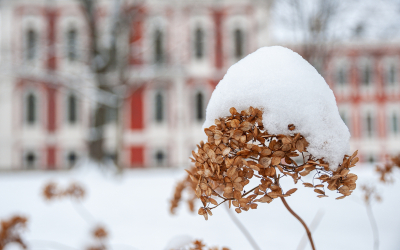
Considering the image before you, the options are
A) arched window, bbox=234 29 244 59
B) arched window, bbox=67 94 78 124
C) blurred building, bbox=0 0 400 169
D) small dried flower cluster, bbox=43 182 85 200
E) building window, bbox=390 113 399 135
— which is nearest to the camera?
small dried flower cluster, bbox=43 182 85 200

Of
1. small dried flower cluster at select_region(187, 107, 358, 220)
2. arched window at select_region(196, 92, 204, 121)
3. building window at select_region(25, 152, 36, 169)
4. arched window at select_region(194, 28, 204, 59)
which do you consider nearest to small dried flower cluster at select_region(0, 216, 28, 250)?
small dried flower cluster at select_region(187, 107, 358, 220)

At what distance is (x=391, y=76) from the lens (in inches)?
772

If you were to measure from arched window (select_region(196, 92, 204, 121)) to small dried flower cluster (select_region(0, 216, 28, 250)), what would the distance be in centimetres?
1407

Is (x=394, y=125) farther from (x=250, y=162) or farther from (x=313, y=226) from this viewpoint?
(x=250, y=162)

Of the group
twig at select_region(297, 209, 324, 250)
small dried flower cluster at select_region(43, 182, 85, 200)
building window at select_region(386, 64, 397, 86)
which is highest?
building window at select_region(386, 64, 397, 86)

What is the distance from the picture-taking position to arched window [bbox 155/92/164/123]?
52.4 ft

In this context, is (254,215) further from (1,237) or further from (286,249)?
(1,237)

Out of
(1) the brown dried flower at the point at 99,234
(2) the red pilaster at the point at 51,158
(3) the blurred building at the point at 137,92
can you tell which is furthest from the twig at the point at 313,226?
(2) the red pilaster at the point at 51,158

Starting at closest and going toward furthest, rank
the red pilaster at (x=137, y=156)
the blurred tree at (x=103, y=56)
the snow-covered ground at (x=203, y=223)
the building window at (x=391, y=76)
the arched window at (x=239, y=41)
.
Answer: the snow-covered ground at (x=203, y=223)
the blurred tree at (x=103, y=56)
the red pilaster at (x=137, y=156)
the arched window at (x=239, y=41)
the building window at (x=391, y=76)

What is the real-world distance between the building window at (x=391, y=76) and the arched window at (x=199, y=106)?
1310cm

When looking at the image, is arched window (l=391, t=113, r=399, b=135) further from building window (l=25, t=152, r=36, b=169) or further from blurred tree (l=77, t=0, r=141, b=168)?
building window (l=25, t=152, r=36, b=169)

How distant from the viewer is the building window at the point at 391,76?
1943 cm

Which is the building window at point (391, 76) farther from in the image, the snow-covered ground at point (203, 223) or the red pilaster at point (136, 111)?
the snow-covered ground at point (203, 223)

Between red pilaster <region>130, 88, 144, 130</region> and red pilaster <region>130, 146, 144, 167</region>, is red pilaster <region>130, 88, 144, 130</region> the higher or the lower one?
the higher one
